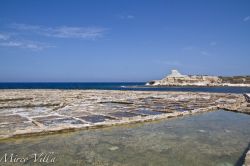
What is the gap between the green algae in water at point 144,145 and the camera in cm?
682

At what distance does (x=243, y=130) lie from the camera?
35.4 ft

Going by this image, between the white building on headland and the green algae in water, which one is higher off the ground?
the white building on headland

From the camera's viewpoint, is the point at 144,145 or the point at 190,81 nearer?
the point at 144,145

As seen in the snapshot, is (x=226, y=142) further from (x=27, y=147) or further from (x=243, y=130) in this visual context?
(x=27, y=147)

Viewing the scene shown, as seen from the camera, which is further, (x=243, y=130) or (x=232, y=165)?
(x=243, y=130)

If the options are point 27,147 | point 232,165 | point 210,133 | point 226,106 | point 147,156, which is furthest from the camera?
point 226,106

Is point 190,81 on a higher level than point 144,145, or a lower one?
higher

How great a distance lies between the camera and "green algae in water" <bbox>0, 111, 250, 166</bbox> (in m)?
6.82

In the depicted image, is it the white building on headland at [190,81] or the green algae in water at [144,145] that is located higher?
the white building on headland at [190,81]

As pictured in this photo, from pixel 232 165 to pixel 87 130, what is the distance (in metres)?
6.01

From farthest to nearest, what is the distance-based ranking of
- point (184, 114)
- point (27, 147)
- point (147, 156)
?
point (184, 114)
point (27, 147)
point (147, 156)

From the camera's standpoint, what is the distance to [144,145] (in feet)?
27.0

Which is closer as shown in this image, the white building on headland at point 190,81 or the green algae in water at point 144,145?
the green algae in water at point 144,145

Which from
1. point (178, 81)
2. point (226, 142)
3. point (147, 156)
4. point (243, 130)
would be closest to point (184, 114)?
point (243, 130)
